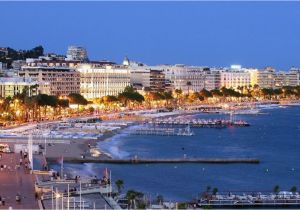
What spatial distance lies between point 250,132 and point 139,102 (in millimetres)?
30148

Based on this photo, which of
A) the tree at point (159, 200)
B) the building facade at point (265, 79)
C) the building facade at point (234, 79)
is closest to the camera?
the tree at point (159, 200)

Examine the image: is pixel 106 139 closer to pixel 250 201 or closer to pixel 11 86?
pixel 250 201

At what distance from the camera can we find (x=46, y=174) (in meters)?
27.6

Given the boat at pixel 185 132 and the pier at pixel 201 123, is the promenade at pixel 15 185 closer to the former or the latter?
the boat at pixel 185 132

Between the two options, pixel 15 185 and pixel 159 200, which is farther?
pixel 15 185

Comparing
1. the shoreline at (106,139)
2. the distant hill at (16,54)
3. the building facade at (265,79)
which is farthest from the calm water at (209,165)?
the building facade at (265,79)

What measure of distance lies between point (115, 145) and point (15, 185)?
61.6ft

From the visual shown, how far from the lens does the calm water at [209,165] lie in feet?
96.0

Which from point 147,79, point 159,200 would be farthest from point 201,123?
point 147,79

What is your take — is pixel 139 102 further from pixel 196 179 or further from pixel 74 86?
pixel 196 179

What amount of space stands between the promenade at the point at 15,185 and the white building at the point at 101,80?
55.6 m

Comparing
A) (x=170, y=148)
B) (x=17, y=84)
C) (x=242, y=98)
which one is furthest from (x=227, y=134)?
(x=242, y=98)

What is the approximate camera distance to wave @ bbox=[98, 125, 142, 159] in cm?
3842

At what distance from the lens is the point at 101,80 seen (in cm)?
9106
